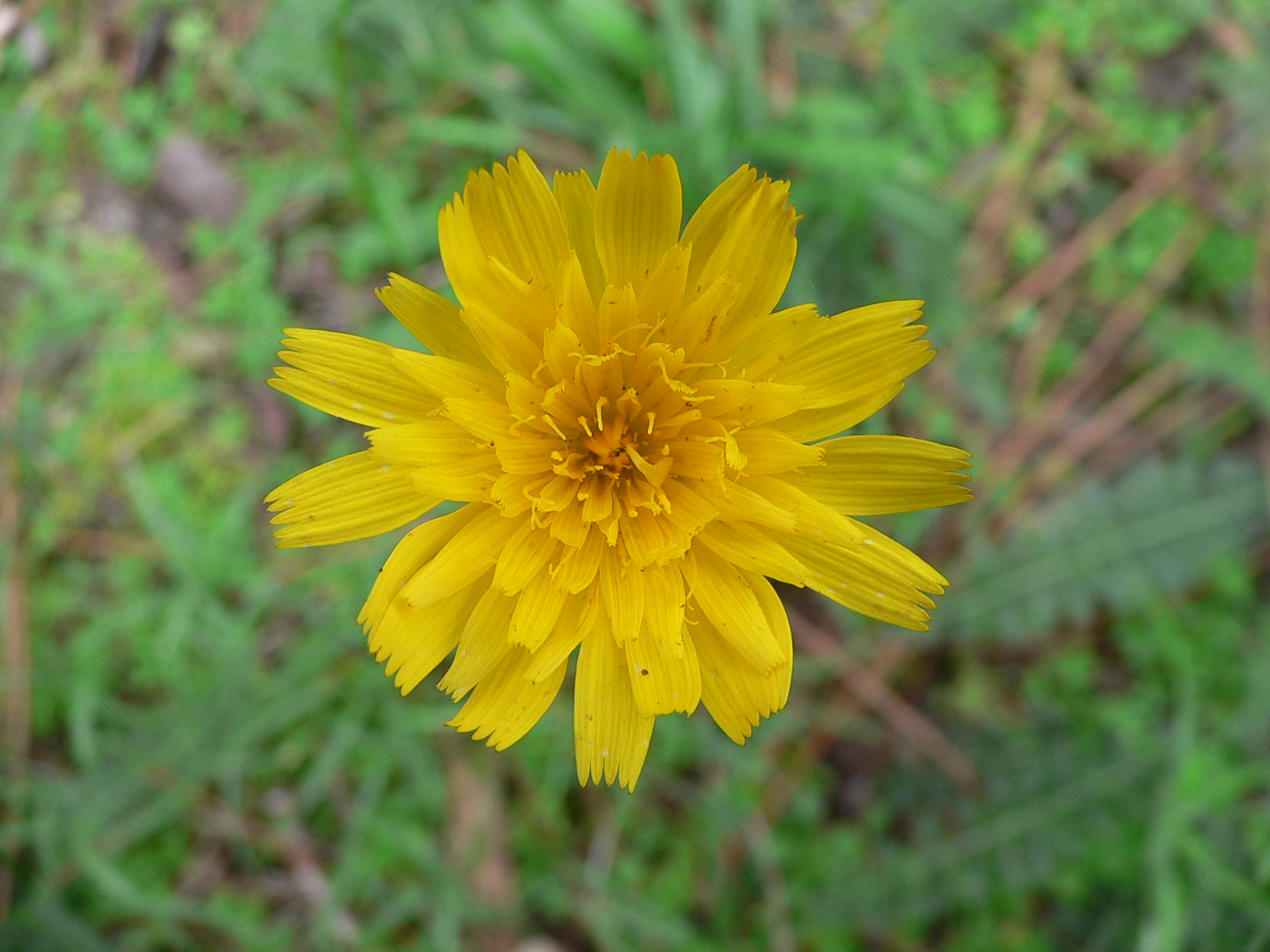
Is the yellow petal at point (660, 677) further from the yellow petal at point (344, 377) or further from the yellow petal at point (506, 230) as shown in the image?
the yellow petal at point (506, 230)

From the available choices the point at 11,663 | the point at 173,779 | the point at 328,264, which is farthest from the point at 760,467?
the point at 11,663

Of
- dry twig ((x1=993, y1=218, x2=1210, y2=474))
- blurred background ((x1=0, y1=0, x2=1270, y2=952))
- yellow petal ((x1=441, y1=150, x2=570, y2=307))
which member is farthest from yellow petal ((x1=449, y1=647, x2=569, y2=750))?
dry twig ((x1=993, y1=218, x2=1210, y2=474))

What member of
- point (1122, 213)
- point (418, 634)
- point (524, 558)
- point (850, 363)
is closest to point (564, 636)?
point (524, 558)

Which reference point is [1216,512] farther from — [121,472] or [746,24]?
[121,472]

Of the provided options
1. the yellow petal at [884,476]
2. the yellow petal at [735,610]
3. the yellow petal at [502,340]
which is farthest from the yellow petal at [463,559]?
the yellow petal at [884,476]

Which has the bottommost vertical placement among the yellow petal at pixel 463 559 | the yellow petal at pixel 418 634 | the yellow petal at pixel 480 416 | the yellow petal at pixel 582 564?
the yellow petal at pixel 418 634

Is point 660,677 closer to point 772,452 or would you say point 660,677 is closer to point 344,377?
point 772,452
